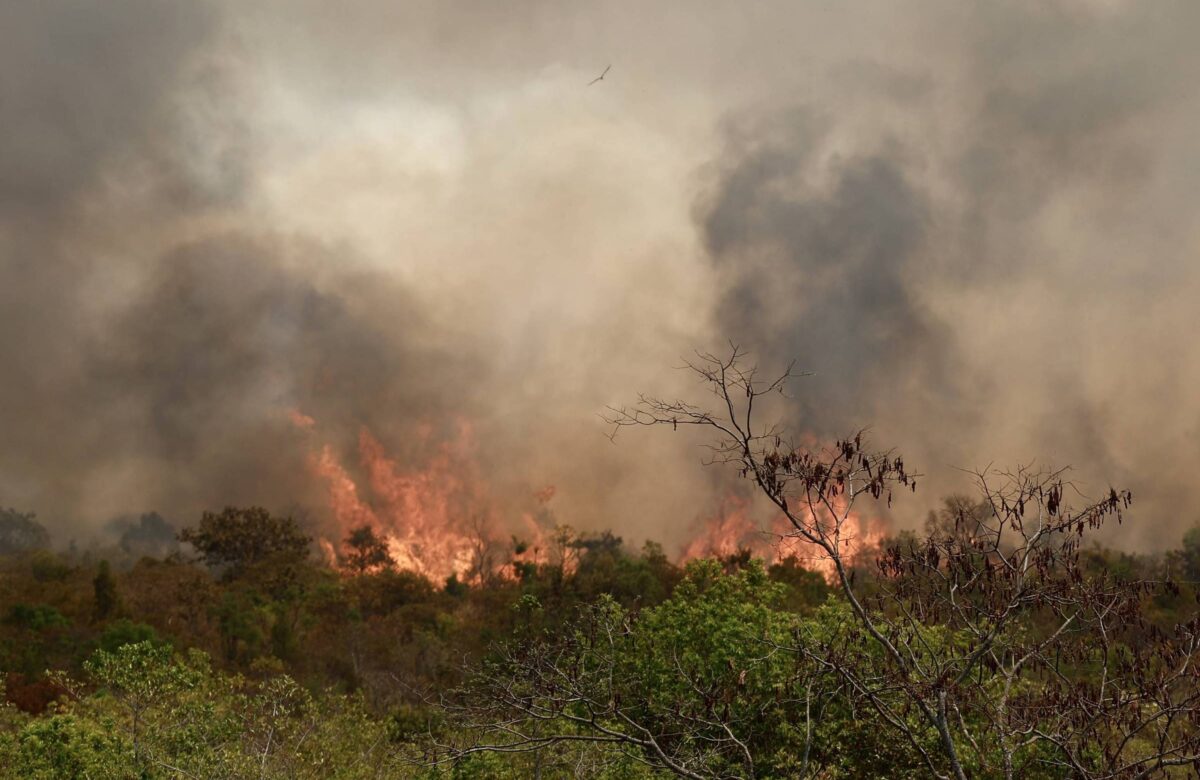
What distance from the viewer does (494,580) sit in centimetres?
10144

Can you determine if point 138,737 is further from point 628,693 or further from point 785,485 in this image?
point 785,485

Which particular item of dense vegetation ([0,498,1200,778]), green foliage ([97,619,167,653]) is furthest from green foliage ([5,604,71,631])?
green foliage ([97,619,167,653])

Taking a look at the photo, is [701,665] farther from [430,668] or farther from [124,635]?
[124,635]

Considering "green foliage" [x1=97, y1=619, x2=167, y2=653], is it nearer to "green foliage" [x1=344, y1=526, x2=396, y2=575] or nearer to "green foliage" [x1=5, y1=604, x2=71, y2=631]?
"green foliage" [x1=5, y1=604, x2=71, y2=631]

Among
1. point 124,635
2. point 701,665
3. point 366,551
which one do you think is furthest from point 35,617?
point 366,551

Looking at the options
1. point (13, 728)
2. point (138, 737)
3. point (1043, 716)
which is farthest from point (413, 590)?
point (1043, 716)

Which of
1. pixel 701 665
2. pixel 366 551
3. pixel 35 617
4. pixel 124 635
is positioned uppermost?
pixel 366 551

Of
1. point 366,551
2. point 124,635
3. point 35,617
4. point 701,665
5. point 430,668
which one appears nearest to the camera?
point 701,665

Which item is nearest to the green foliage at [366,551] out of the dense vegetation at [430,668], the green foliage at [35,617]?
the dense vegetation at [430,668]

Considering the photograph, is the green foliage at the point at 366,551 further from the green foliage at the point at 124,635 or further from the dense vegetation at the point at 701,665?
the green foliage at the point at 124,635

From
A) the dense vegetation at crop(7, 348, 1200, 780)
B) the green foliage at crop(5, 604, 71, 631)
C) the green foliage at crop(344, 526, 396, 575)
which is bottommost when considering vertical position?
the dense vegetation at crop(7, 348, 1200, 780)

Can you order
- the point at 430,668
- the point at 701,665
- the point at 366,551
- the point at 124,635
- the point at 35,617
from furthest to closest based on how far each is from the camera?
the point at 366,551, the point at 430,668, the point at 35,617, the point at 124,635, the point at 701,665

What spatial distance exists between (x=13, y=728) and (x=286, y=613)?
3442cm

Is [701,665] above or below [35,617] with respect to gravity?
below
